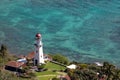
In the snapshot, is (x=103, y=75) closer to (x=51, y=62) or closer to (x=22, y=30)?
(x=51, y=62)

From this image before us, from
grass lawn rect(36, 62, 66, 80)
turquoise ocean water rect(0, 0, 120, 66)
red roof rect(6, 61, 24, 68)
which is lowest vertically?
grass lawn rect(36, 62, 66, 80)

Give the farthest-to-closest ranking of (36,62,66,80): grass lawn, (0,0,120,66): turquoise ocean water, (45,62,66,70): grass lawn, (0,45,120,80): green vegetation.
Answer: (0,0,120,66): turquoise ocean water < (45,62,66,70): grass lawn < (36,62,66,80): grass lawn < (0,45,120,80): green vegetation

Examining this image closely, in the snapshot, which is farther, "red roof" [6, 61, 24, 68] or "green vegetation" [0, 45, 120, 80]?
"red roof" [6, 61, 24, 68]

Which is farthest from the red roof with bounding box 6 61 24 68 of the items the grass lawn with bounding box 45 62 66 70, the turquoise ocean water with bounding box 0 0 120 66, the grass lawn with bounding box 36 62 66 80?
the turquoise ocean water with bounding box 0 0 120 66

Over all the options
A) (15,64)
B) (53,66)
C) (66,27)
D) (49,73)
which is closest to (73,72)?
(49,73)

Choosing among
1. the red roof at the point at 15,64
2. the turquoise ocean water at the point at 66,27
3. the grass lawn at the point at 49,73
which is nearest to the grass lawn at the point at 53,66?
the grass lawn at the point at 49,73

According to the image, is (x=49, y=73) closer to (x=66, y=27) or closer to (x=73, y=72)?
(x=73, y=72)

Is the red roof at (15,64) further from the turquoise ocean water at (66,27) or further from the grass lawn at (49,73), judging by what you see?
the turquoise ocean water at (66,27)

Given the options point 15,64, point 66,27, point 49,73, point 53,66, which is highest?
point 66,27

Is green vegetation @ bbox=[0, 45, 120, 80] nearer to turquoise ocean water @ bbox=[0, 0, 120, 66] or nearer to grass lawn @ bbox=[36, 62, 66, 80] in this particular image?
grass lawn @ bbox=[36, 62, 66, 80]
